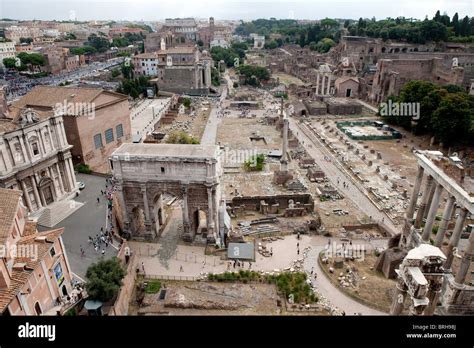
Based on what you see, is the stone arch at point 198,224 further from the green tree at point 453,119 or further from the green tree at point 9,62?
the green tree at point 9,62

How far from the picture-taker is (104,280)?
2205 centimetres

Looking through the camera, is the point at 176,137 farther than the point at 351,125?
No

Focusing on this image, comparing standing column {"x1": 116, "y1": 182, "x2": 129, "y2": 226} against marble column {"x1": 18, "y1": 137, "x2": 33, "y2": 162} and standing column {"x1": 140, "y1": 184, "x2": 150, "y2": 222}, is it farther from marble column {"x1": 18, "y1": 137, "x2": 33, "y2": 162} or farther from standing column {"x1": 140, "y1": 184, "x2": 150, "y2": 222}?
marble column {"x1": 18, "y1": 137, "x2": 33, "y2": 162}

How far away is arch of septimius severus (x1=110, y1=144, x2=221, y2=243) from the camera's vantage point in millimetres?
30562

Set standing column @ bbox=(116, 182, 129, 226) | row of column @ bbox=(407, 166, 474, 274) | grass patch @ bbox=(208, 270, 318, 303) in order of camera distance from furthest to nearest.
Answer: standing column @ bbox=(116, 182, 129, 226)
grass patch @ bbox=(208, 270, 318, 303)
row of column @ bbox=(407, 166, 474, 274)

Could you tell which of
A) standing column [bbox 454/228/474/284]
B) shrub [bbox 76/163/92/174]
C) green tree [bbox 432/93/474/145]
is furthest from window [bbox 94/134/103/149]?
green tree [bbox 432/93/474/145]

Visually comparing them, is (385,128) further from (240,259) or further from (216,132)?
(240,259)

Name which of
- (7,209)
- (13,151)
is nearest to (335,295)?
(7,209)

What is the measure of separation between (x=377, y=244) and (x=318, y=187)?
1328 cm

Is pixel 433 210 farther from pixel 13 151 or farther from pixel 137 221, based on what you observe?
pixel 13 151

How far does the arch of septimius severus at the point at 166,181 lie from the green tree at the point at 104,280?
31.7 ft

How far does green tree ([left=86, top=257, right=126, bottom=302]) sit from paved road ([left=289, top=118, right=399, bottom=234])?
28.1 meters
